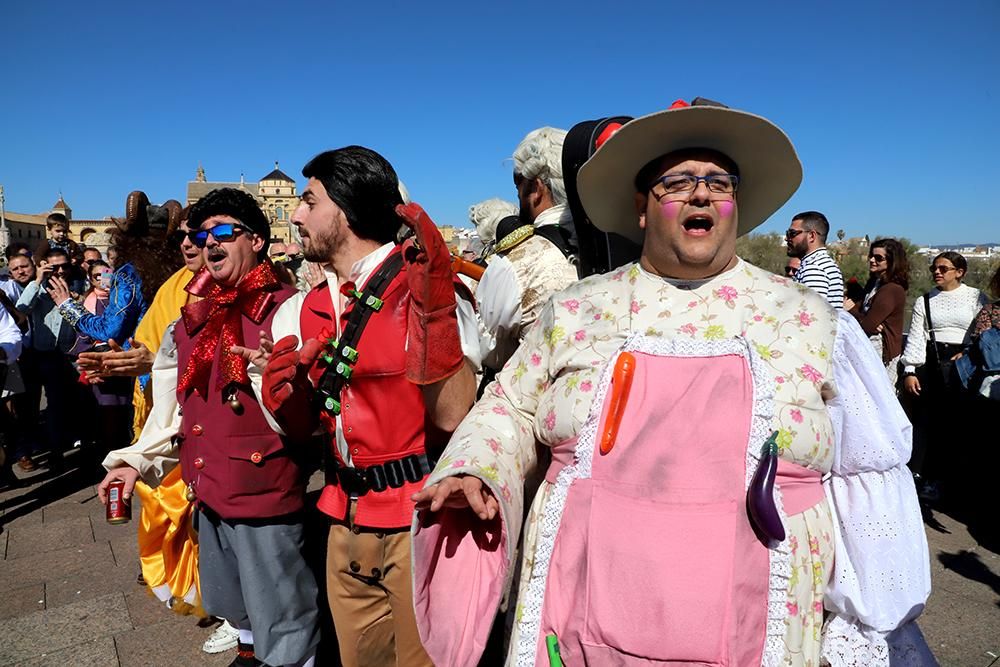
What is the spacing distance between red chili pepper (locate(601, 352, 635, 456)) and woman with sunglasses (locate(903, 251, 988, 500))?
489 cm

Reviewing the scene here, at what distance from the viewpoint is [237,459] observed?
2447 mm

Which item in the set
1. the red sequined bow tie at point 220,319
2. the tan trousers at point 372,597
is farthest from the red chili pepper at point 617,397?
the red sequined bow tie at point 220,319

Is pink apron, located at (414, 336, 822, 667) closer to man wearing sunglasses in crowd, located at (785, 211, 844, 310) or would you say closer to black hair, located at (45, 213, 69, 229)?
man wearing sunglasses in crowd, located at (785, 211, 844, 310)


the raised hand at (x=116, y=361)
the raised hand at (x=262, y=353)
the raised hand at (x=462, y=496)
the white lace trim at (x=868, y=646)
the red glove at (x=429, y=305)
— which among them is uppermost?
the red glove at (x=429, y=305)

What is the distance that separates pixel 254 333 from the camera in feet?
8.25

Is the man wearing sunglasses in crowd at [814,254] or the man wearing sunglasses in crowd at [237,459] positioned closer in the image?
the man wearing sunglasses in crowd at [237,459]

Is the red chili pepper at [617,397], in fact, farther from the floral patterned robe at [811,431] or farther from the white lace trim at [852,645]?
the white lace trim at [852,645]

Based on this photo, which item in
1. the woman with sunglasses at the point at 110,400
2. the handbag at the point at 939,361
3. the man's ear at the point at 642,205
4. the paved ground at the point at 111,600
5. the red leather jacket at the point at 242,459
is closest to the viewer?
the man's ear at the point at 642,205

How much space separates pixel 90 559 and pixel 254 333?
2994 millimetres

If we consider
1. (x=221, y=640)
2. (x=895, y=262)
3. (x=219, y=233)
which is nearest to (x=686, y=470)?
(x=219, y=233)

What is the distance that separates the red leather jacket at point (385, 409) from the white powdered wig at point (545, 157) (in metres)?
0.79

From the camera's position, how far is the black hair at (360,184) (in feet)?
7.29

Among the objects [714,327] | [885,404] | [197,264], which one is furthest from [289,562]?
[885,404]

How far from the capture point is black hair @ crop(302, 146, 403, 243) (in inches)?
87.4
